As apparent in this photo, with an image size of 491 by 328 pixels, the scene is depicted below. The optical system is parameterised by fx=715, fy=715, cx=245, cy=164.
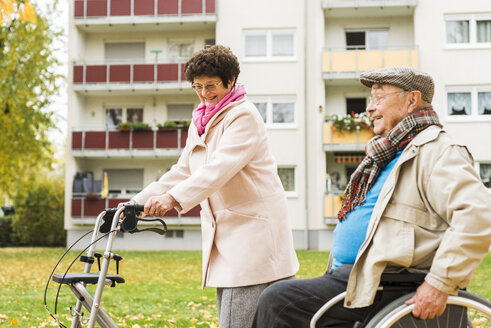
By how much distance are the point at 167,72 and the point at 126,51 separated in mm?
2833

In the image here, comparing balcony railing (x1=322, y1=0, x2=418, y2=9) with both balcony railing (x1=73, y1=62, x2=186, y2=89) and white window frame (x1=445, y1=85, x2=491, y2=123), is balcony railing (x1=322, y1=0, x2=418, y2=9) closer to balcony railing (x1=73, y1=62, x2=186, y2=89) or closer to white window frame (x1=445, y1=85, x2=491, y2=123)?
white window frame (x1=445, y1=85, x2=491, y2=123)

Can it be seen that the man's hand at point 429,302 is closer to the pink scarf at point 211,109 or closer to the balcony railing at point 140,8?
the pink scarf at point 211,109

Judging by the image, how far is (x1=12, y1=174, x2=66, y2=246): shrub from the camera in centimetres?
3400

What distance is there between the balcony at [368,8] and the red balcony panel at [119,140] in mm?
9355

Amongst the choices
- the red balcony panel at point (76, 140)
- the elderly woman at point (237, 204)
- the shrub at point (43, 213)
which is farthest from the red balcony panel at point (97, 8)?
the elderly woman at point (237, 204)

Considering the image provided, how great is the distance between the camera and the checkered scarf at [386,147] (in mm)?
3631

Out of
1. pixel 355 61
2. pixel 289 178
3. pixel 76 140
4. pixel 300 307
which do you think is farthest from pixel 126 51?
pixel 300 307

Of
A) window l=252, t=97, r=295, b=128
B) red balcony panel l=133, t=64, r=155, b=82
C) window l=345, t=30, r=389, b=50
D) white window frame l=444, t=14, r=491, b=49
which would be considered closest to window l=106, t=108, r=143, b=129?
red balcony panel l=133, t=64, r=155, b=82

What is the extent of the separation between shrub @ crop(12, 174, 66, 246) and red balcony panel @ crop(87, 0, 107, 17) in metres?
9.14

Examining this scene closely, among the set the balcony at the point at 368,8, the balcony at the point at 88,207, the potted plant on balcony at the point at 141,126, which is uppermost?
the balcony at the point at 368,8

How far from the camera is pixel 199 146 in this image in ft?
13.4

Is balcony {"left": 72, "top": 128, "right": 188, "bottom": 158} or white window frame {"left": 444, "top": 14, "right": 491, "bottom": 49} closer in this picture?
white window frame {"left": 444, "top": 14, "right": 491, "bottom": 49}

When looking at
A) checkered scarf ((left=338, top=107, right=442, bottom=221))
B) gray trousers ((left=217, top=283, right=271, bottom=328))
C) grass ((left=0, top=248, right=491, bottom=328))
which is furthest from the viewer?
grass ((left=0, top=248, right=491, bottom=328))

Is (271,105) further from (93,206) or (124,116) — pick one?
(93,206)
